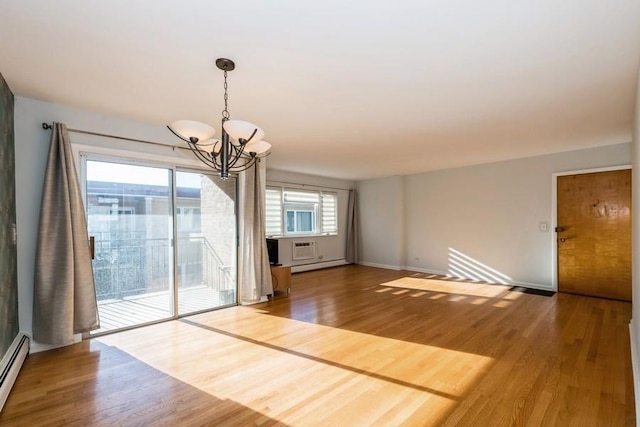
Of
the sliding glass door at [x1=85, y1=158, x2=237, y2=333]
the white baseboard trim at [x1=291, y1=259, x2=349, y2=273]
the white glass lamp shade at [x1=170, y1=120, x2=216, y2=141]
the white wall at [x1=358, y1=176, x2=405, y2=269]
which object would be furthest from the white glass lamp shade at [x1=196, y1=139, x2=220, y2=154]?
the white wall at [x1=358, y1=176, x2=405, y2=269]

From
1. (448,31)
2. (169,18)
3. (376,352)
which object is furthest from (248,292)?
(448,31)

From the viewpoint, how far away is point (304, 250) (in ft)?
22.6

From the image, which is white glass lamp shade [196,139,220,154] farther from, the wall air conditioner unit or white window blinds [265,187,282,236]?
the wall air conditioner unit

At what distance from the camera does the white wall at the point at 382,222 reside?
705 centimetres

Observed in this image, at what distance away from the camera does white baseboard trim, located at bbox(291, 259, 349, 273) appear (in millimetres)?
6774

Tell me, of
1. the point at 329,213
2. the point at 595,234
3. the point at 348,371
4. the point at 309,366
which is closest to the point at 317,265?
the point at 329,213

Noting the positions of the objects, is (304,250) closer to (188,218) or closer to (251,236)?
(251,236)

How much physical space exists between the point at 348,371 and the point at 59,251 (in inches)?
110

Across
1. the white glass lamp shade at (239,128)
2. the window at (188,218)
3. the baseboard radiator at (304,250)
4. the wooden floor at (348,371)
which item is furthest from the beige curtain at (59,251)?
the baseboard radiator at (304,250)

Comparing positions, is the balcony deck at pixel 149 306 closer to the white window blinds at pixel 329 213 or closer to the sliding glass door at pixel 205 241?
the sliding glass door at pixel 205 241

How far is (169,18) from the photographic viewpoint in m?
1.65

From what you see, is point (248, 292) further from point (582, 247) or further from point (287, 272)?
point (582, 247)

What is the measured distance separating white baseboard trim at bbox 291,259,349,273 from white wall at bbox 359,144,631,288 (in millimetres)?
752

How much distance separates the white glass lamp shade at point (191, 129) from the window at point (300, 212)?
Answer: 423 cm
